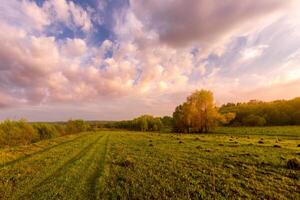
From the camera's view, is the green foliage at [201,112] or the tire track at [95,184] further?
the green foliage at [201,112]

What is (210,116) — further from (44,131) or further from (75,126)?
(75,126)

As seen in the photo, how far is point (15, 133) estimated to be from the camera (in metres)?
73.1

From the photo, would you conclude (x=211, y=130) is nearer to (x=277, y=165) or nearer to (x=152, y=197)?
(x=277, y=165)

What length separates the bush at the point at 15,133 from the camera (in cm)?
7000

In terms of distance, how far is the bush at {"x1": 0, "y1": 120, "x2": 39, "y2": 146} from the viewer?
70.0 m

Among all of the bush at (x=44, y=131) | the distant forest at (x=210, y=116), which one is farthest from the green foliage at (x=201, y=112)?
the bush at (x=44, y=131)

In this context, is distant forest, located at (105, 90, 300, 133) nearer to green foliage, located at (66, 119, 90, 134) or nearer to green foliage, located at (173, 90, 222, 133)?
green foliage, located at (173, 90, 222, 133)

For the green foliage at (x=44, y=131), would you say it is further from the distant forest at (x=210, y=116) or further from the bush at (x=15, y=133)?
the distant forest at (x=210, y=116)

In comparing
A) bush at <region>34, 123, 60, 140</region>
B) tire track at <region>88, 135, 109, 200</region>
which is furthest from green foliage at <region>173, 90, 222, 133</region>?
bush at <region>34, 123, 60, 140</region>

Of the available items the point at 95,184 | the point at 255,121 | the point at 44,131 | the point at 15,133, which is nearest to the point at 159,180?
the point at 95,184

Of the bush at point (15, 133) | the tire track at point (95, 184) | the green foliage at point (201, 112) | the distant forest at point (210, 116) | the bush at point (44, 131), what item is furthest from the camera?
the bush at point (44, 131)

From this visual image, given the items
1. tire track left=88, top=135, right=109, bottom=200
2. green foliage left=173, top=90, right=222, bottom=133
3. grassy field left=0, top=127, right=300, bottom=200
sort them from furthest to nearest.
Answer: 1. green foliage left=173, top=90, right=222, bottom=133
2. tire track left=88, top=135, right=109, bottom=200
3. grassy field left=0, top=127, right=300, bottom=200

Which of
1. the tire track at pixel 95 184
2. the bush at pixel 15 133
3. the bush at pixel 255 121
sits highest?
the bush at pixel 255 121

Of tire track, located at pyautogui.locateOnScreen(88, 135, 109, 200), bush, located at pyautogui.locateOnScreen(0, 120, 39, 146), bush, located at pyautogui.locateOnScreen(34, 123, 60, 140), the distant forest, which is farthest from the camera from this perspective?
bush, located at pyautogui.locateOnScreen(34, 123, 60, 140)
